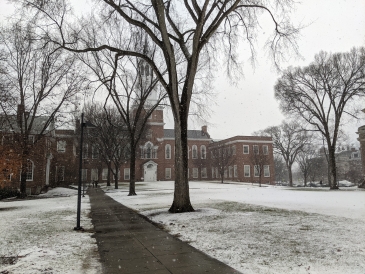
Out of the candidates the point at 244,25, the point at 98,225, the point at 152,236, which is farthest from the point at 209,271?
the point at 244,25

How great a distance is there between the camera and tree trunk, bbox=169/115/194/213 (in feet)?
33.6

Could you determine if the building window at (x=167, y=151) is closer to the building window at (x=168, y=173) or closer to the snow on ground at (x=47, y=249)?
the building window at (x=168, y=173)

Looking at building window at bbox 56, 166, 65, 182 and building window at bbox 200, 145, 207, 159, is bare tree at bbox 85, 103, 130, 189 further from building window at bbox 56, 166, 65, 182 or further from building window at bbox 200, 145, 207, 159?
building window at bbox 200, 145, 207, 159

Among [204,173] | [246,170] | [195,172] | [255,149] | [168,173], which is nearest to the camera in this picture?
[255,149]

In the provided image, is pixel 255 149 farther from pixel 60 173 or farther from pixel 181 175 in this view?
pixel 181 175

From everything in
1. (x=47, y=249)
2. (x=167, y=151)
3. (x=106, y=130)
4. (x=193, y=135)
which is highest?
(x=193, y=135)

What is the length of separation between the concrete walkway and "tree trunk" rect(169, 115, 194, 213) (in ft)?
7.63

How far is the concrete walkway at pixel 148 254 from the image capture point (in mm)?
4355

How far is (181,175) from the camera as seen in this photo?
10.4 m

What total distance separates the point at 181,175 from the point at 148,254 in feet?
17.4

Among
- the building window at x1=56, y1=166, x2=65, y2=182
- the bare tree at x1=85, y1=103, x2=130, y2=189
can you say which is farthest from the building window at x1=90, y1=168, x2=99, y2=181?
the bare tree at x1=85, y1=103, x2=130, y2=189

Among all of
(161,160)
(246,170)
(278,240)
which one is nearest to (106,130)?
(278,240)

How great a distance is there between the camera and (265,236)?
6.18 m

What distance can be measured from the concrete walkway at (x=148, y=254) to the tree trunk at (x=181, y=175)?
2.33 m
